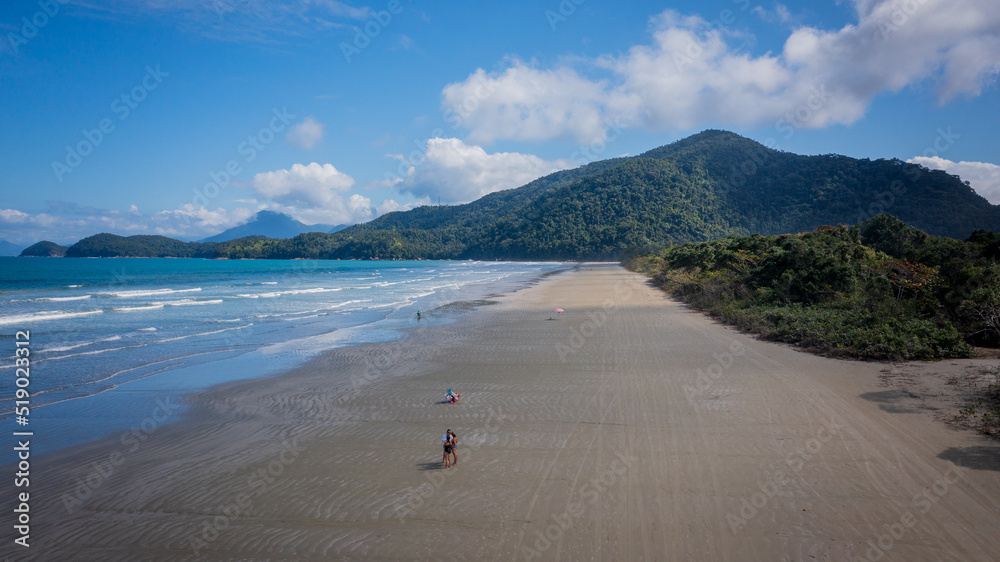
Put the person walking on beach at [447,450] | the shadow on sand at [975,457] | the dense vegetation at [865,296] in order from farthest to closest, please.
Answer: the dense vegetation at [865,296]
the person walking on beach at [447,450]
the shadow on sand at [975,457]

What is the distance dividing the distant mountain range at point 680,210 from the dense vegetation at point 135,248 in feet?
1.35

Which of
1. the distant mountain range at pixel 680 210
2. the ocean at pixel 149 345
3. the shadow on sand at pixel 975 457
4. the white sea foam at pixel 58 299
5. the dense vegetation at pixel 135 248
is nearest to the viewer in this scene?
the shadow on sand at pixel 975 457

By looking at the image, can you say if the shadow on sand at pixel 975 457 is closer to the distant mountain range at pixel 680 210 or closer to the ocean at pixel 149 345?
the ocean at pixel 149 345

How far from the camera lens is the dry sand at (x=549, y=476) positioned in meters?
4.94

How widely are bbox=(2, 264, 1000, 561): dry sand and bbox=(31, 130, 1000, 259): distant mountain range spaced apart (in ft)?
253

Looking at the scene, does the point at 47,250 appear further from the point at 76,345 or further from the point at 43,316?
the point at 76,345

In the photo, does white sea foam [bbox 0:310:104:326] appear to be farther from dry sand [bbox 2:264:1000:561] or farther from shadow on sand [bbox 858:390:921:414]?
shadow on sand [bbox 858:390:921:414]

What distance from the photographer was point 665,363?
12.4 m

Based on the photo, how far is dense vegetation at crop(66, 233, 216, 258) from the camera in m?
156

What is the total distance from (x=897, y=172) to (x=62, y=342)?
124160 mm

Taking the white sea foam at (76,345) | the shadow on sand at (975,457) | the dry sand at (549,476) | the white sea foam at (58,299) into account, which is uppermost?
the white sea foam at (58,299)

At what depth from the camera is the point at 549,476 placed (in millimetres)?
6301

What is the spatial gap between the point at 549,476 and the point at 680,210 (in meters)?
127

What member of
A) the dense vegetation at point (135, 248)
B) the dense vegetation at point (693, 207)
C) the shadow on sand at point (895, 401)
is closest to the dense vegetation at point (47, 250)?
the dense vegetation at point (135, 248)
